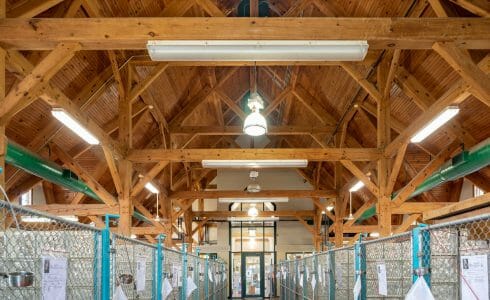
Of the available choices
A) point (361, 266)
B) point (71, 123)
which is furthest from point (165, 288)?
point (71, 123)

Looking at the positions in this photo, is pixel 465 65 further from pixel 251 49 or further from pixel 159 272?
pixel 159 272

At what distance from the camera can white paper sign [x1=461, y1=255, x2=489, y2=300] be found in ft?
8.65

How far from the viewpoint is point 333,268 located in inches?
289

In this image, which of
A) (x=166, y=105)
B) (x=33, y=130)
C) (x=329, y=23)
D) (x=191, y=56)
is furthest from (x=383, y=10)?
(x=33, y=130)

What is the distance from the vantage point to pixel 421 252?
3418 millimetres

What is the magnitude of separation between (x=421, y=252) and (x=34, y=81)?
14.9 feet

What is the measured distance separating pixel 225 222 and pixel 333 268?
18.6m

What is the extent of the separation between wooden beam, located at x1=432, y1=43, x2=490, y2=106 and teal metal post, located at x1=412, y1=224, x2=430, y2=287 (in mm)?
3108

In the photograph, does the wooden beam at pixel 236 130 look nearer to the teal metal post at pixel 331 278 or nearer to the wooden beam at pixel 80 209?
the wooden beam at pixel 80 209

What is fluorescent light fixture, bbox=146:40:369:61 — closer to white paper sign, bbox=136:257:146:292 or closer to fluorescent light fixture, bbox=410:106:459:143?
white paper sign, bbox=136:257:146:292

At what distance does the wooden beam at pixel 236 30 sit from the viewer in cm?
573

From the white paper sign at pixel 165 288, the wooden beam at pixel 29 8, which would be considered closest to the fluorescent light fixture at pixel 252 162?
the white paper sign at pixel 165 288

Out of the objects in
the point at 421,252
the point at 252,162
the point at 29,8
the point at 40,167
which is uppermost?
the point at 29,8

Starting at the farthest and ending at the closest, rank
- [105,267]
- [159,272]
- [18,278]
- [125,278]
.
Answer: [159,272]
[125,278]
[105,267]
[18,278]
